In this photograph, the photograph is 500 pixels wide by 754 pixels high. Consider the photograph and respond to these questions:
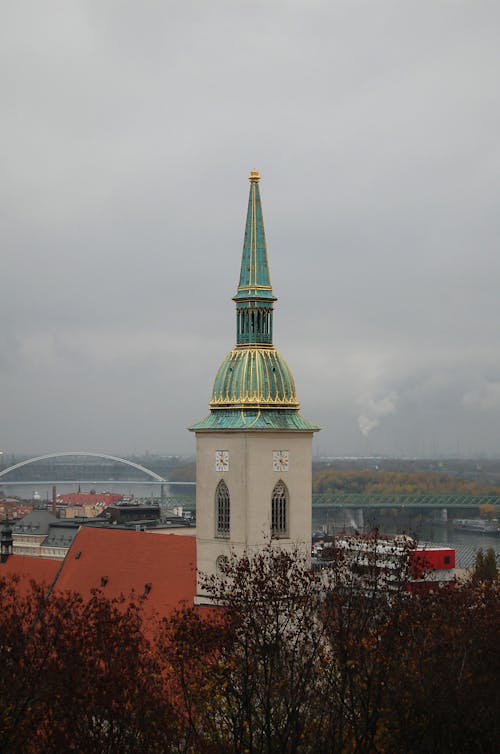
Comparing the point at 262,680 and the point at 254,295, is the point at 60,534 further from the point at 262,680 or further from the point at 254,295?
the point at 262,680

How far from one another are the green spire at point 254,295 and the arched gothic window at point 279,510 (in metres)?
4.77

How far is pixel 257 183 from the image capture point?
43312 mm

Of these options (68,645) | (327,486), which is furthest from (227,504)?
(327,486)

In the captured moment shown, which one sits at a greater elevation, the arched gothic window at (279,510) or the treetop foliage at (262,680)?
the arched gothic window at (279,510)

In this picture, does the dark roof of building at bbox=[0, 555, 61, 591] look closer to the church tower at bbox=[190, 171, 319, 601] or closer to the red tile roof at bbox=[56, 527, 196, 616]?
the red tile roof at bbox=[56, 527, 196, 616]

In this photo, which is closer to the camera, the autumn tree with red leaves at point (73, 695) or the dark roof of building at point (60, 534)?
the autumn tree with red leaves at point (73, 695)

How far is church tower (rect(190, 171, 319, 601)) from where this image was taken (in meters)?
41.0

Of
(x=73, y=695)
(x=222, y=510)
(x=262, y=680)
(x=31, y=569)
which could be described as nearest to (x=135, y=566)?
(x=222, y=510)

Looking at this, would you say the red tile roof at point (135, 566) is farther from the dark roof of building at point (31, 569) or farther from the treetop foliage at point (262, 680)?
the treetop foliage at point (262, 680)

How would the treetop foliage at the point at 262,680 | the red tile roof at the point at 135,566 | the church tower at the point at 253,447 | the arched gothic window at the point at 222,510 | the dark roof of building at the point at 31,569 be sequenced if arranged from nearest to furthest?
the treetop foliage at the point at 262,680
the church tower at the point at 253,447
the arched gothic window at the point at 222,510
the red tile roof at the point at 135,566
the dark roof of building at the point at 31,569

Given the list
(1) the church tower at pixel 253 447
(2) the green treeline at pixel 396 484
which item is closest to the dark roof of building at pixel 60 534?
(1) the church tower at pixel 253 447

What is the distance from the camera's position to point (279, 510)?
4156cm

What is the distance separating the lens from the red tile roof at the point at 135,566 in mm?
43050

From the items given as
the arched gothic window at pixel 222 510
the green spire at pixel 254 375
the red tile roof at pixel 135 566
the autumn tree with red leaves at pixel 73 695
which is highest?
the green spire at pixel 254 375
